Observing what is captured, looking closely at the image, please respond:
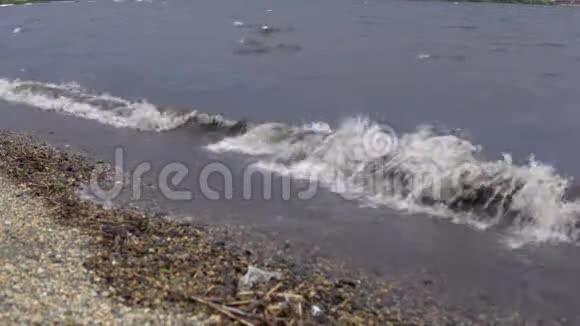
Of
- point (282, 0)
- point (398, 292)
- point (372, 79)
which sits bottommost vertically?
point (398, 292)

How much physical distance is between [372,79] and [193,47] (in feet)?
44.8

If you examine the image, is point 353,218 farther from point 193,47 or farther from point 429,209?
point 193,47

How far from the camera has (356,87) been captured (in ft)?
88.8

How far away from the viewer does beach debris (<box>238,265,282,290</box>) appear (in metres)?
10.4

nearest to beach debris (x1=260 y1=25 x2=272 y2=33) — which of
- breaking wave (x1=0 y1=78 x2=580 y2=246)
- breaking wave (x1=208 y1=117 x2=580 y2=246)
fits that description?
breaking wave (x1=0 y1=78 x2=580 y2=246)

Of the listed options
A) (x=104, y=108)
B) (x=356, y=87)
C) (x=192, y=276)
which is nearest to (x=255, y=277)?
(x=192, y=276)

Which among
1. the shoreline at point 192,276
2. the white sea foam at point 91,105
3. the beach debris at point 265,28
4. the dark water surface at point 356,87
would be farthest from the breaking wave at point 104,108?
the beach debris at point 265,28

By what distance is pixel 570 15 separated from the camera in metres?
51.2

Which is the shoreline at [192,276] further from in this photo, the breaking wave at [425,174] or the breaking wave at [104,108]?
the breaking wave at [104,108]

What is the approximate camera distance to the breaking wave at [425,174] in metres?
14.4

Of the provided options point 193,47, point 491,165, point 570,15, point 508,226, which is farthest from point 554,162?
point 570,15

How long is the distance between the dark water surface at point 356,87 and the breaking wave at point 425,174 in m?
0.72

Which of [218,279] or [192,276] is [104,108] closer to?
[192,276]

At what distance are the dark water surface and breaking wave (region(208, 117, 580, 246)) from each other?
0.72 meters
